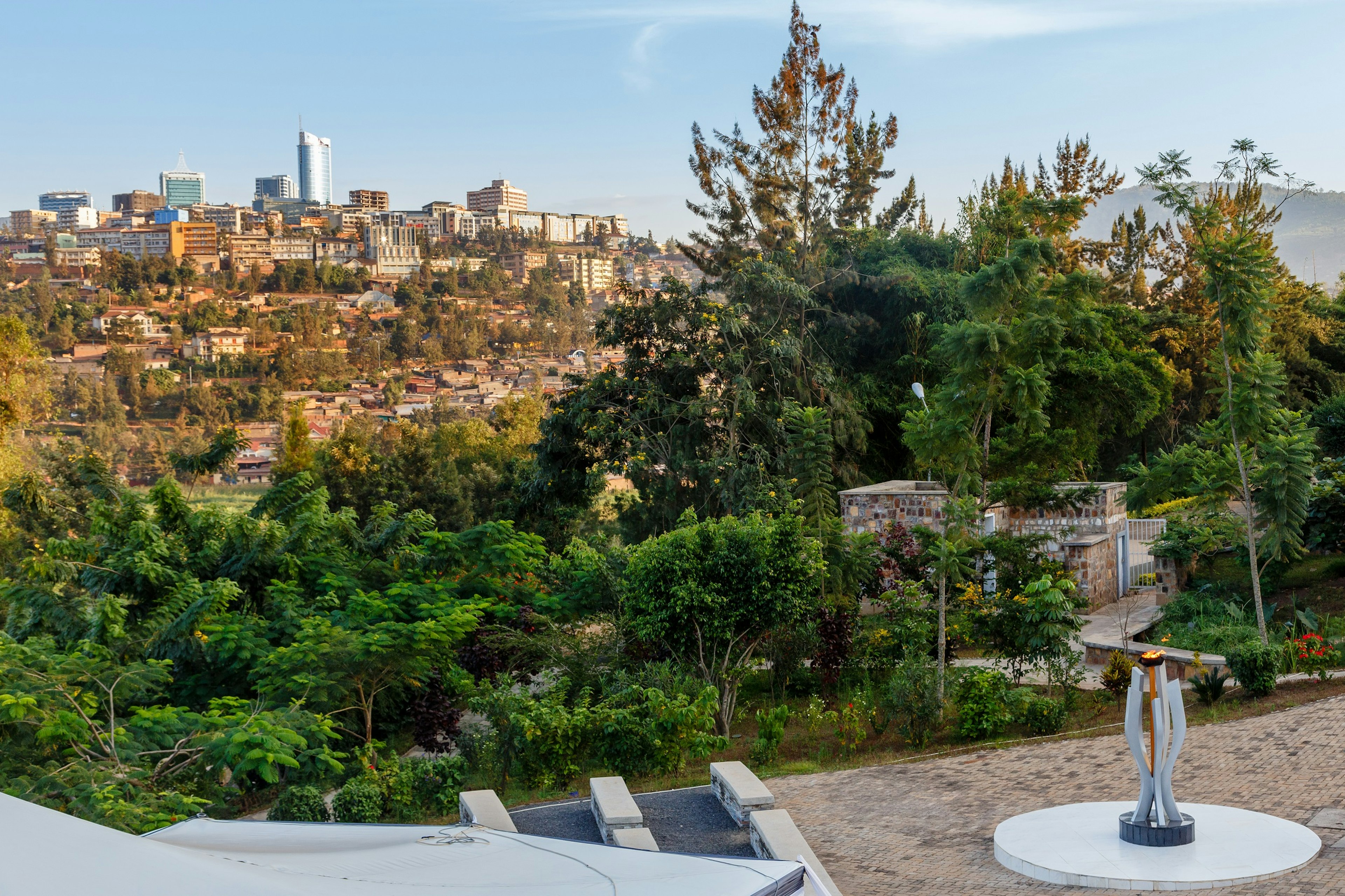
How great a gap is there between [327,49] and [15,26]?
25.6m

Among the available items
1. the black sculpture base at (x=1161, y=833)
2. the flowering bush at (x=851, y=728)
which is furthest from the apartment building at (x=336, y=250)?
the black sculpture base at (x=1161, y=833)

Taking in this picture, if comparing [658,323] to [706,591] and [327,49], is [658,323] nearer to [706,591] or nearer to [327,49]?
[706,591]

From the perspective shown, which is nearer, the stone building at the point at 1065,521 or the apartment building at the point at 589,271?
the stone building at the point at 1065,521

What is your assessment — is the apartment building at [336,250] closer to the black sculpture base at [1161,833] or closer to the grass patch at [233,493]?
the grass patch at [233,493]

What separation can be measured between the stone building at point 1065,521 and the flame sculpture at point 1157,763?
7.77m

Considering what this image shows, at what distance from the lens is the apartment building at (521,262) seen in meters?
98.9

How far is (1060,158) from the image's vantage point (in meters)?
31.1

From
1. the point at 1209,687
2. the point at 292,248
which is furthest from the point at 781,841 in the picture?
the point at 292,248

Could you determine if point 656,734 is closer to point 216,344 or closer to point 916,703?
point 916,703

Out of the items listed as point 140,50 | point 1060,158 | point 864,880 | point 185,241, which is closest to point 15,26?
point 140,50

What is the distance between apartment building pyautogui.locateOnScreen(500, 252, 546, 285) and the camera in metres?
98.9

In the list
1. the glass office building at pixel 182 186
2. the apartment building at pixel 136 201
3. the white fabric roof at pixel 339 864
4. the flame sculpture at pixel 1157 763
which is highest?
the glass office building at pixel 182 186

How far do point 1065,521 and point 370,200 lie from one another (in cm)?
13946

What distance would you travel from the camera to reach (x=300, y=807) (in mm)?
7668
